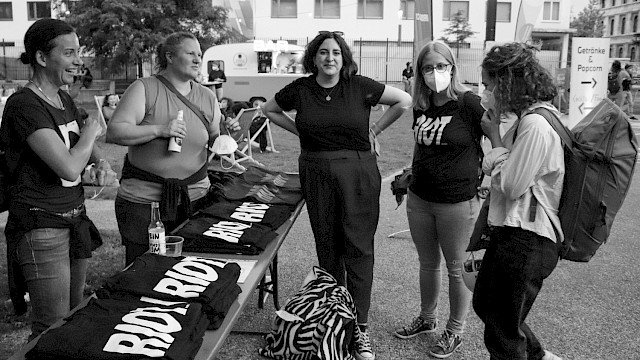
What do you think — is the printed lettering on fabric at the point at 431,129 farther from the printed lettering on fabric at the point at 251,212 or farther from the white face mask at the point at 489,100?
the printed lettering on fabric at the point at 251,212

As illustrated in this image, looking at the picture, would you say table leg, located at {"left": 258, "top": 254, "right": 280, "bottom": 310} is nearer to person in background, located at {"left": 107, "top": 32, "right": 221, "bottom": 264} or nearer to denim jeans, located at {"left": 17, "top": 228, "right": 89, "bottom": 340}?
person in background, located at {"left": 107, "top": 32, "right": 221, "bottom": 264}

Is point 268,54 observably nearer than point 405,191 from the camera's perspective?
No

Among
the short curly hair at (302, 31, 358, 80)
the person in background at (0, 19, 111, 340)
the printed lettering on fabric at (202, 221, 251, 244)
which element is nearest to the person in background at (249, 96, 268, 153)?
the short curly hair at (302, 31, 358, 80)

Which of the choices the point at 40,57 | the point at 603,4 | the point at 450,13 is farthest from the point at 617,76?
the point at 603,4

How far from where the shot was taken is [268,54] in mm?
23516

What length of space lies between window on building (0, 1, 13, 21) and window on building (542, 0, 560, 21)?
124 feet

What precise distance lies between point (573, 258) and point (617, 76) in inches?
643

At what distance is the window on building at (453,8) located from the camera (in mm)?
40900

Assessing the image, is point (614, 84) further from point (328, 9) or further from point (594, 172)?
point (328, 9)

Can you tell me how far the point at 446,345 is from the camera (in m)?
3.52

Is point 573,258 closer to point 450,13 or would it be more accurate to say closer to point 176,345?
point 176,345

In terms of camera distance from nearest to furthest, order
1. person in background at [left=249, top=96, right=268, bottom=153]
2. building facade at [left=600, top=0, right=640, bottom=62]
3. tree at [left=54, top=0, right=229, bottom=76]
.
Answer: person in background at [left=249, top=96, right=268, bottom=153]
tree at [left=54, top=0, right=229, bottom=76]
building facade at [left=600, top=0, right=640, bottom=62]

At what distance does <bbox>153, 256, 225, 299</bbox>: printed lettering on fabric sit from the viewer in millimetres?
2080

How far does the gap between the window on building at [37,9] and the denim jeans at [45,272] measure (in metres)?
43.9
